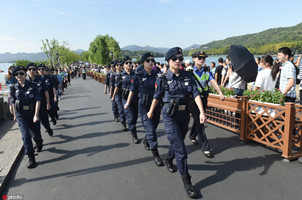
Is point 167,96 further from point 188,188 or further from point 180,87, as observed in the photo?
point 188,188

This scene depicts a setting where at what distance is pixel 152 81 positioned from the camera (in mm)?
4594

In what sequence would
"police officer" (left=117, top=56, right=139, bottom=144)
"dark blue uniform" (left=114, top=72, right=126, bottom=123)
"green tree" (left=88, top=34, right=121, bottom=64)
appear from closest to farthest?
"police officer" (left=117, top=56, right=139, bottom=144)
"dark blue uniform" (left=114, top=72, right=126, bottom=123)
"green tree" (left=88, top=34, right=121, bottom=64)

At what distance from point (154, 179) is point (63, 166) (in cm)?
192

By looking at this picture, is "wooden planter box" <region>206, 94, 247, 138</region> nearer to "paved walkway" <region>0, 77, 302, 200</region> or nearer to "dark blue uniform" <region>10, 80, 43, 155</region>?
"paved walkway" <region>0, 77, 302, 200</region>

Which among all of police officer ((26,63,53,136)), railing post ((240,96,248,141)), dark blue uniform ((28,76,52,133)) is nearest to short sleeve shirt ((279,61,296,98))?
railing post ((240,96,248,141))

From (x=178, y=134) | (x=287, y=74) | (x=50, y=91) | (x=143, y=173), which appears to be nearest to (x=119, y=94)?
(x=50, y=91)

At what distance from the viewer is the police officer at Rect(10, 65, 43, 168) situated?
4355 mm

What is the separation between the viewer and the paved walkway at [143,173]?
3.16 m

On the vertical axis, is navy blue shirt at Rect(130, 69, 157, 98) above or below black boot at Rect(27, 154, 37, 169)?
above

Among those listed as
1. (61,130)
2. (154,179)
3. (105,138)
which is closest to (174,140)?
(154,179)

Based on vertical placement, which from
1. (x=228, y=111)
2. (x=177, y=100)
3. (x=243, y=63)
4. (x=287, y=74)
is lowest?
(x=228, y=111)

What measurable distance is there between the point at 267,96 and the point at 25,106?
513 cm

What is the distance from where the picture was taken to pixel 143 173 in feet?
12.5

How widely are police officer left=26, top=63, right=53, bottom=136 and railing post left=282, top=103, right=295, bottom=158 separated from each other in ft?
18.8
